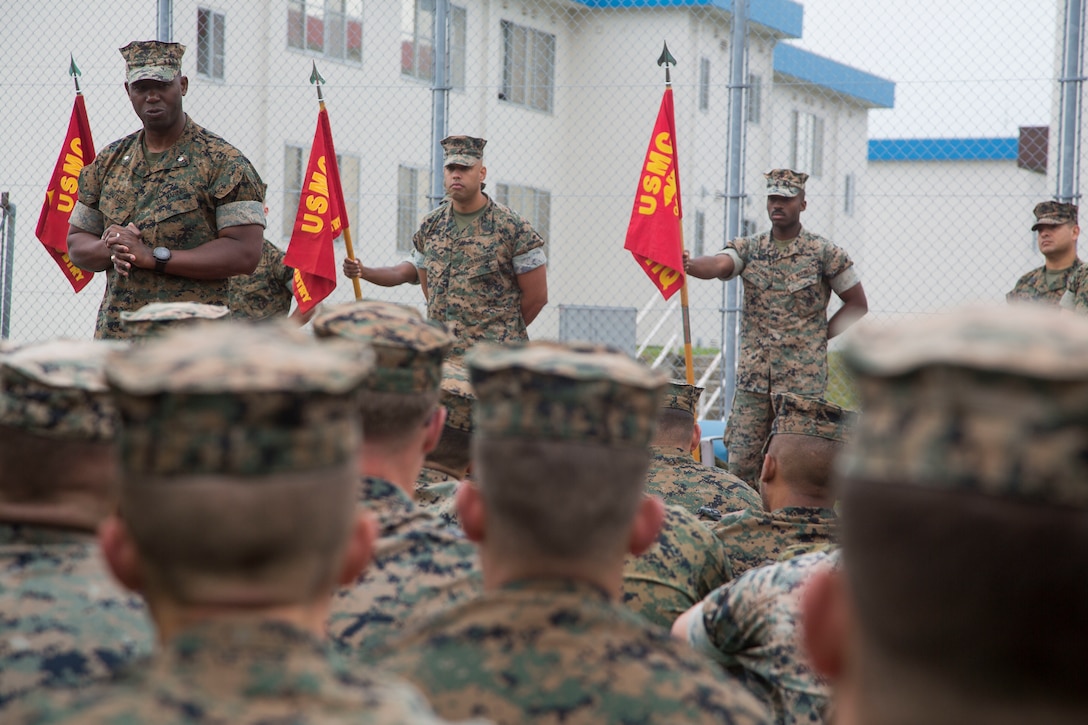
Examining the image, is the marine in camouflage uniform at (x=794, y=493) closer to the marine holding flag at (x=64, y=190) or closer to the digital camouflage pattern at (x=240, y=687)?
the digital camouflage pattern at (x=240, y=687)

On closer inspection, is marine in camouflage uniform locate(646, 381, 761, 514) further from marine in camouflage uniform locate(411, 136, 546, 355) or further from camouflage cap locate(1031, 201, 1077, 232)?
camouflage cap locate(1031, 201, 1077, 232)

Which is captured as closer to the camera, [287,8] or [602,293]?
[287,8]

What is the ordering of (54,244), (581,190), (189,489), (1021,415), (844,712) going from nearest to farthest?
(1021,415), (844,712), (189,489), (54,244), (581,190)

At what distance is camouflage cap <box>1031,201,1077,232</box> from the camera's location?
7559 mm

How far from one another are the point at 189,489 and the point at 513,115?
13570mm

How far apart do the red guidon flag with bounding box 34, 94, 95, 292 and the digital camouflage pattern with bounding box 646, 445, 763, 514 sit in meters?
4.88

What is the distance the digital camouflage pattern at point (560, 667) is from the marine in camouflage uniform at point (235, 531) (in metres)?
0.37

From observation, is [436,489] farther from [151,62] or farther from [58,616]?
[151,62]

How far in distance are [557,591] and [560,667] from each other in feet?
0.35

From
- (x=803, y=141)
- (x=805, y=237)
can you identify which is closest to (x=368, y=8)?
(x=803, y=141)

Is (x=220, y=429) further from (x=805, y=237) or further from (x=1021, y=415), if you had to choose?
(x=805, y=237)

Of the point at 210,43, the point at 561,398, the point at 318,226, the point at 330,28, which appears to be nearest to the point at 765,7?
the point at 330,28

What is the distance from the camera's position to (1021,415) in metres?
1.08

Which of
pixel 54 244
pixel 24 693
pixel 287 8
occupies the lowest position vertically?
pixel 24 693
